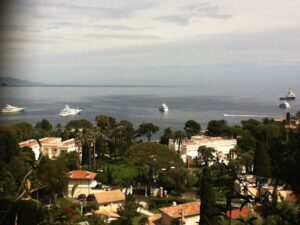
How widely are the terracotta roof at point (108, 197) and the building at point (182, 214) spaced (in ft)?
4.46

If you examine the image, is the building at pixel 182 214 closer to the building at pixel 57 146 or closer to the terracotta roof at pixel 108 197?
the terracotta roof at pixel 108 197

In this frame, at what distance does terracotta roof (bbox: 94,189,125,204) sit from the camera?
23.9 feet

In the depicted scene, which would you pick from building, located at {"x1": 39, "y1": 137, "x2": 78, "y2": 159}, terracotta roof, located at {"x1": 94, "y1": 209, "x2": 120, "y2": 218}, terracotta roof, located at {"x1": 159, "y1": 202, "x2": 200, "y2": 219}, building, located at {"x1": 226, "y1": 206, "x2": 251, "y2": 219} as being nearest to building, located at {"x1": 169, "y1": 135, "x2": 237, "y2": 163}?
building, located at {"x1": 39, "y1": 137, "x2": 78, "y2": 159}

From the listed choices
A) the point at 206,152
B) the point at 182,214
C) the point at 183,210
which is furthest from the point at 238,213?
the point at 206,152

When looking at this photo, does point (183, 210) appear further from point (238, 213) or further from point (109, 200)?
point (238, 213)

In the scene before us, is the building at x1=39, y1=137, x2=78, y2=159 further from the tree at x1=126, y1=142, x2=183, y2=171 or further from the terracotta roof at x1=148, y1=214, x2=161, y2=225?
the terracotta roof at x1=148, y1=214, x2=161, y2=225

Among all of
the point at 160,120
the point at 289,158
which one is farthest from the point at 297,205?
the point at 160,120

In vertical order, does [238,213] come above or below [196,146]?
above

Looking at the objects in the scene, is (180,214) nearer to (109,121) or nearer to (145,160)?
(145,160)

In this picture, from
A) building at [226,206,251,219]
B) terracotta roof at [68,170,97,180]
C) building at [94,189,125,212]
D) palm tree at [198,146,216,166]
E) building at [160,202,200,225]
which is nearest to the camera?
building at [226,206,251,219]

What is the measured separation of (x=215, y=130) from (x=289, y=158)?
15.0 m

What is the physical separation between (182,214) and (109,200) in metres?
1.83

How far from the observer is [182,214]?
591cm

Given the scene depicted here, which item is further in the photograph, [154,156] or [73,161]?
[73,161]
